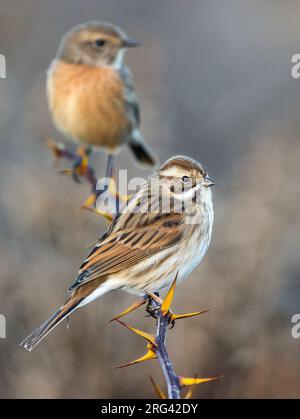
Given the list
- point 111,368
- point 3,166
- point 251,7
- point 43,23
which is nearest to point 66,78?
point 3,166

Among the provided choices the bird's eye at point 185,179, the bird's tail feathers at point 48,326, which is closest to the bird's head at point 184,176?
the bird's eye at point 185,179

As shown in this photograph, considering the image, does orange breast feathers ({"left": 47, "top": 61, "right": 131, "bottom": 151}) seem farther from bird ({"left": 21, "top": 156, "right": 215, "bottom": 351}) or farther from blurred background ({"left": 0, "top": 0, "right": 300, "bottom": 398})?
bird ({"left": 21, "top": 156, "right": 215, "bottom": 351})

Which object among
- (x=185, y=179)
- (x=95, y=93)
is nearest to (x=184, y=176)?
(x=185, y=179)

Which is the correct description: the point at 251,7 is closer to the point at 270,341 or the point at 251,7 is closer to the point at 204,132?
the point at 204,132

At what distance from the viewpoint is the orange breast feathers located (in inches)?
247

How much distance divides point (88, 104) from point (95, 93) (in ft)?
0.46

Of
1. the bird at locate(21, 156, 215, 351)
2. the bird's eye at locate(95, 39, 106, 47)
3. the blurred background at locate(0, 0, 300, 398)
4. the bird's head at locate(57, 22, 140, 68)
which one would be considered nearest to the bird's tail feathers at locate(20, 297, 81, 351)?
the bird at locate(21, 156, 215, 351)

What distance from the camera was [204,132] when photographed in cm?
1068

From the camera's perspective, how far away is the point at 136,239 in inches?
168

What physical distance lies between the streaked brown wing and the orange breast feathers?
214cm

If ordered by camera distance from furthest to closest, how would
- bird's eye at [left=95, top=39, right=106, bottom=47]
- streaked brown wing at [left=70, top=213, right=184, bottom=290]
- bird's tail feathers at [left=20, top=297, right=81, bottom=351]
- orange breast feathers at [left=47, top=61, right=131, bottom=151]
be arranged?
bird's eye at [left=95, top=39, right=106, bottom=47], orange breast feathers at [left=47, top=61, right=131, bottom=151], streaked brown wing at [left=70, top=213, right=184, bottom=290], bird's tail feathers at [left=20, top=297, right=81, bottom=351]

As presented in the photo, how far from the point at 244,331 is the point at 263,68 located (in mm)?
6478

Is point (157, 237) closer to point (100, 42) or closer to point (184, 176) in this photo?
point (184, 176)

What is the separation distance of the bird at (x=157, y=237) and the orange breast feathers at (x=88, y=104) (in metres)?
2.06
